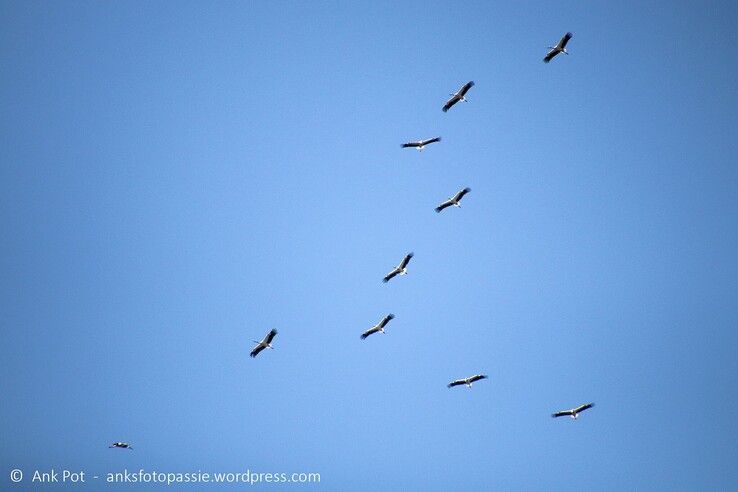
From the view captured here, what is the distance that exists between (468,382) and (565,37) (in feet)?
81.2

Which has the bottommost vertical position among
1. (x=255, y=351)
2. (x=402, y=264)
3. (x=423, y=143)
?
(x=255, y=351)

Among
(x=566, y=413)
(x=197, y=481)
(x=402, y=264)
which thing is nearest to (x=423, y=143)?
(x=402, y=264)

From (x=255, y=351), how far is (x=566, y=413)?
75.4ft

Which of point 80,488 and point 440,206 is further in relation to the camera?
point 80,488

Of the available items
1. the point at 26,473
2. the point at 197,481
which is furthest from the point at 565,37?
the point at 26,473

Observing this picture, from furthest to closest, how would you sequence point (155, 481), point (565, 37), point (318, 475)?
1. point (155, 481)
2. point (318, 475)
3. point (565, 37)

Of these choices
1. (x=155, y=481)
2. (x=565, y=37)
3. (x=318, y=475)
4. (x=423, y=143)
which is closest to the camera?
(x=565, y=37)

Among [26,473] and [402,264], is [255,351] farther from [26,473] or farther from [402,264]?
[26,473]

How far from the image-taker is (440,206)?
55.4 meters

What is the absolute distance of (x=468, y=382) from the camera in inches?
2272

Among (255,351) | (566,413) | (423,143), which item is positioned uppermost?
(423,143)

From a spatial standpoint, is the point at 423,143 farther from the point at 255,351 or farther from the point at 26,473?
the point at 26,473

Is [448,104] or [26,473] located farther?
[26,473]

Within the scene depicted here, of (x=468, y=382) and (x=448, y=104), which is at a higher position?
(x=448, y=104)
